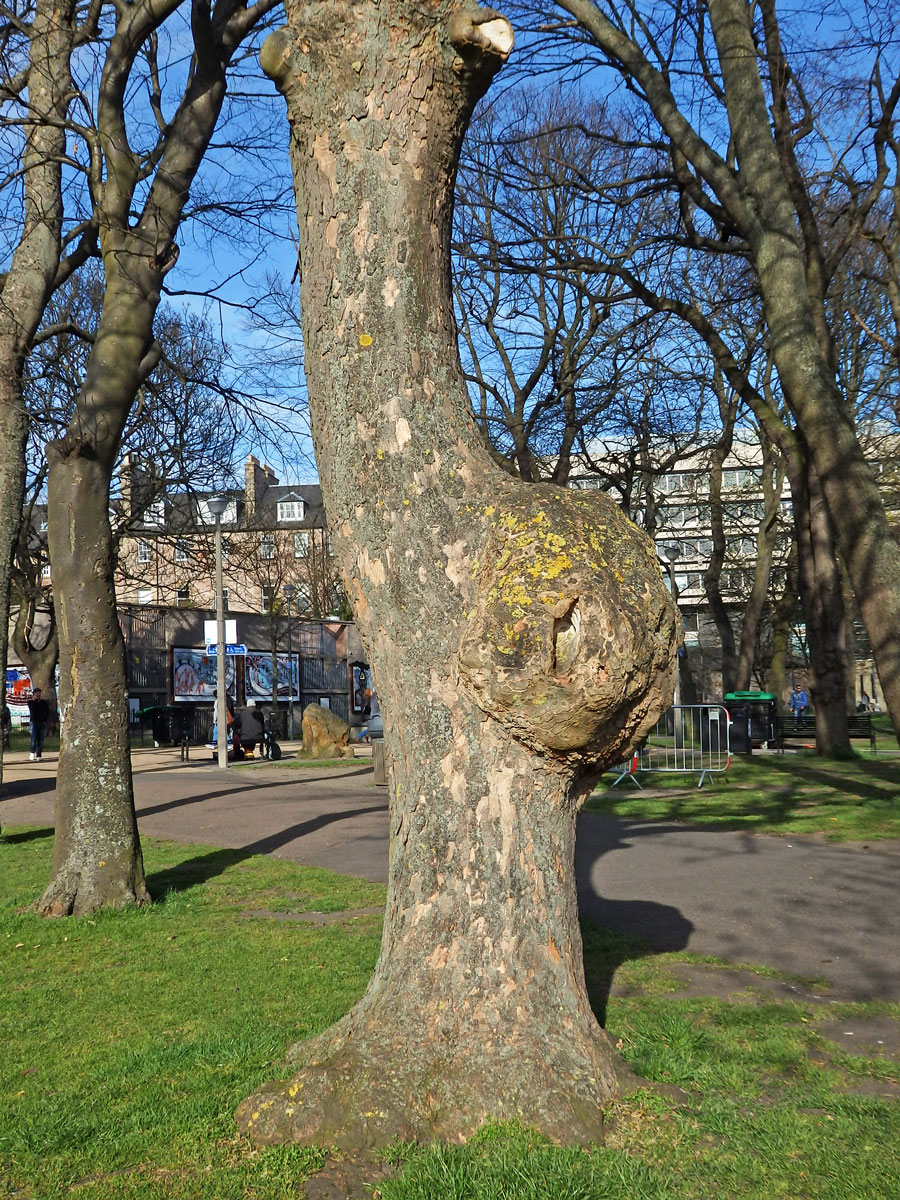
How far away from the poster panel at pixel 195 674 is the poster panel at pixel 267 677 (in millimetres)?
1027

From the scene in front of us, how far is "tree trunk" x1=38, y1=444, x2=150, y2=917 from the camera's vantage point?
7.87 m

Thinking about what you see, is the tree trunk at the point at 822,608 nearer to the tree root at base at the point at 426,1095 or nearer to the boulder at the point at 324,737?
the boulder at the point at 324,737

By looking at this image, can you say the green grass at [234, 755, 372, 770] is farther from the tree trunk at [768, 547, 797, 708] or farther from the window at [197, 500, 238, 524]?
the tree trunk at [768, 547, 797, 708]

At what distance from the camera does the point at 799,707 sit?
154ft

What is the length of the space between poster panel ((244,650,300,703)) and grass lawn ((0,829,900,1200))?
2587cm

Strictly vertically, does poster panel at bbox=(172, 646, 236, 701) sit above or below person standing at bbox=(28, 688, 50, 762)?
above

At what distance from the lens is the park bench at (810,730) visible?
23094mm

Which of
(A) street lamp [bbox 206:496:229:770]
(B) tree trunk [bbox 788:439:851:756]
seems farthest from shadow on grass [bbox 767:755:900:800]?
(A) street lamp [bbox 206:496:229:770]

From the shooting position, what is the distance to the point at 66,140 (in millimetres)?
11438

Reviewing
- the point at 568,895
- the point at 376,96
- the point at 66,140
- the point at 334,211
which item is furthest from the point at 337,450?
the point at 66,140

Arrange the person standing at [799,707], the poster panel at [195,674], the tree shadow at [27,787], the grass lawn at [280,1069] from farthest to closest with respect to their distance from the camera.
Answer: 1. the poster panel at [195,674]
2. the person standing at [799,707]
3. the tree shadow at [27,787]
4. the grass lawn at [280,1069]

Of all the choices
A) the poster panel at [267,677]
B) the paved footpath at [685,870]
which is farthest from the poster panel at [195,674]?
the paved footpath at [685,870]

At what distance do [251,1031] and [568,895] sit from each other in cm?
189

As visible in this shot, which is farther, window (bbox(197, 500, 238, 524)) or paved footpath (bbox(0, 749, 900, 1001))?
window (bbox(197, 500, 238, 524))
